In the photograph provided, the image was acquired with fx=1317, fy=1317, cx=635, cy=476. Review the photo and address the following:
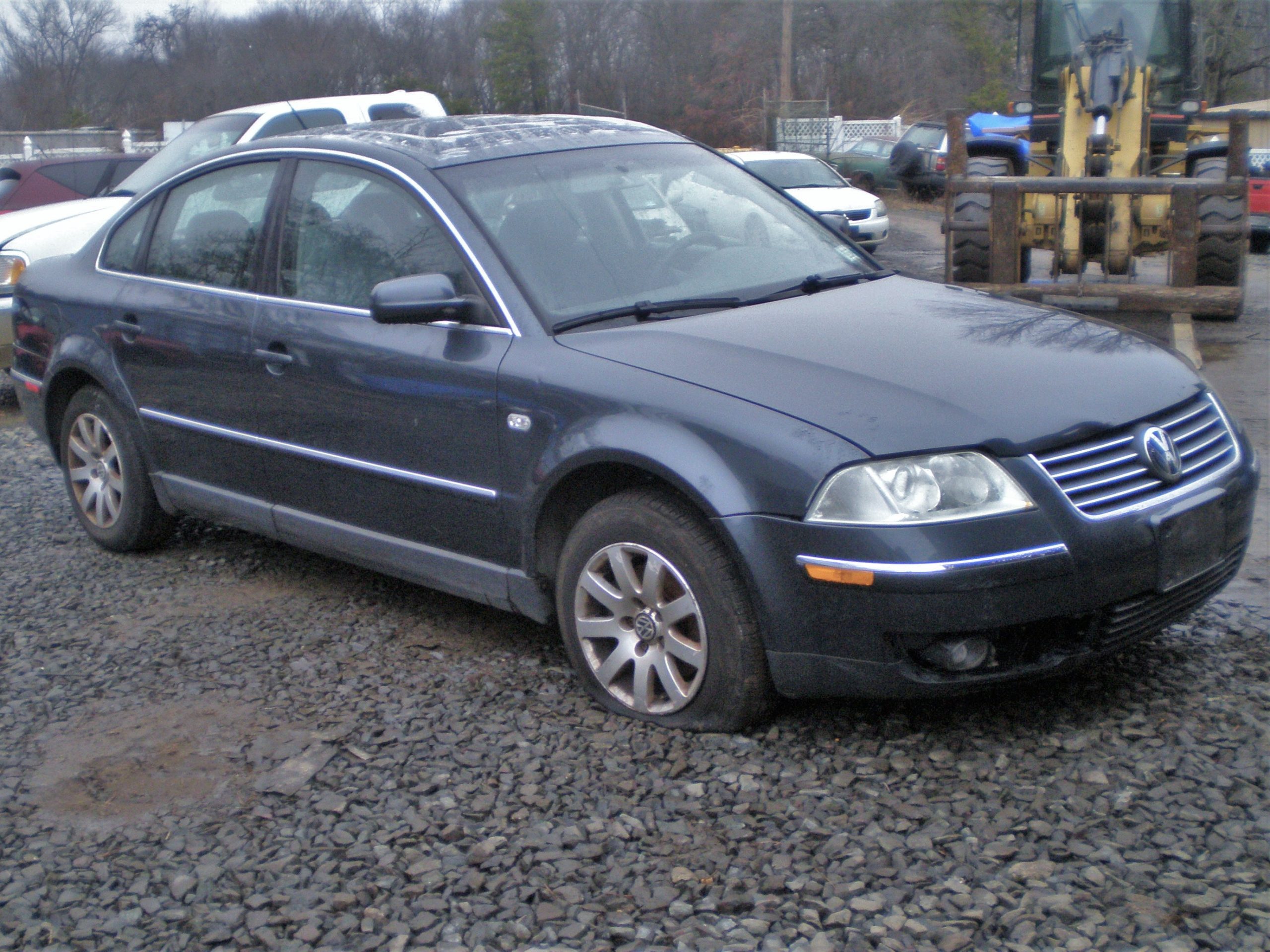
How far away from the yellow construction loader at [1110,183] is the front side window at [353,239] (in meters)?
5.91

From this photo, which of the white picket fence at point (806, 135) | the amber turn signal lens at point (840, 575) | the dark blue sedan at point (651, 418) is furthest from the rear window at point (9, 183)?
the white picket fence at point (806, 135)

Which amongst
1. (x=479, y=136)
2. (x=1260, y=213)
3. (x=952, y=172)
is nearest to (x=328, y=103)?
(x=952, y=172)

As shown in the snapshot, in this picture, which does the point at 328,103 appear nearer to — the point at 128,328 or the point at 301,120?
the point at 301,120

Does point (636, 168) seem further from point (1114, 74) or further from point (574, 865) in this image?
point (1114, 74)

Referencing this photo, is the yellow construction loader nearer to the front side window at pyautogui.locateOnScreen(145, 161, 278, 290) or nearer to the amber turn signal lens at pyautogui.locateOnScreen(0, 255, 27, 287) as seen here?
the front side window at pyautogui.locateOnScreen(145, 161, 278, 290)

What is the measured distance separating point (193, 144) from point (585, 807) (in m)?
8.19

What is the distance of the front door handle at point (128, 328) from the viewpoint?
505cm

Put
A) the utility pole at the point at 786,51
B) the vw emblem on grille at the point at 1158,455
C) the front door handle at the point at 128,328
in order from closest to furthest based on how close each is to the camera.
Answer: the vw emblem on grille at the point at 1158,455
the front door handle at the point at 128,328
the utility pole at the point at 786,51

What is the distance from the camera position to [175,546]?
5.68 m

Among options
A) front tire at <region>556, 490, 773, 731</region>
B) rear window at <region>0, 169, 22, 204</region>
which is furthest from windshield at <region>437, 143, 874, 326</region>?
rear window at <region>0, 169, 22, 204</region>

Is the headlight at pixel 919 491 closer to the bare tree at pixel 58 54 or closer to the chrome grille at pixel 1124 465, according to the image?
the chrome grille at pixel 1124 465

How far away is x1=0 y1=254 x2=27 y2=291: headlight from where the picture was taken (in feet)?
27.2

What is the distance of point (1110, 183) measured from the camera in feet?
32.2

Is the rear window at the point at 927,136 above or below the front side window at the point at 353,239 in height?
above
